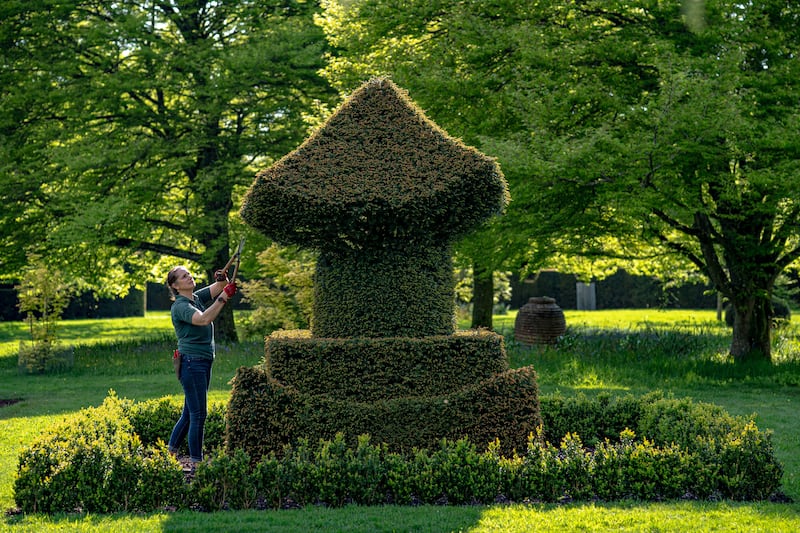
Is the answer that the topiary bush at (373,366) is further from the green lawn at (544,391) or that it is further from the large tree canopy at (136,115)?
the large tree canopy at (136,115)

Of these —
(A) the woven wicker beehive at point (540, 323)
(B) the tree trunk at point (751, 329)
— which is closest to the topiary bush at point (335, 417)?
(B) the tree trunk at point (751, 329)

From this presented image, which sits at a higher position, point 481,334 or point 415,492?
point 481,334

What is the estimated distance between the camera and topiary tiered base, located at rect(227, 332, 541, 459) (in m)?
6.62

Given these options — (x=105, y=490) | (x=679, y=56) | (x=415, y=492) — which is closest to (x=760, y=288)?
(x=679, y=56)

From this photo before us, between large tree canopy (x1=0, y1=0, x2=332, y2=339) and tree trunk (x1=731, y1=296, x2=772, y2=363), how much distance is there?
10.2 m

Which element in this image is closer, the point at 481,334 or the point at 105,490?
the point at 105,490

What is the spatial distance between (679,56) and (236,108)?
10.2 meters

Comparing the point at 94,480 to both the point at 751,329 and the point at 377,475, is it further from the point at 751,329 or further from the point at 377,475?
the point at 751,329

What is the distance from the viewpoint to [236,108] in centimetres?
1911

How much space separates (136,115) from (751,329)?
14470 millimetres

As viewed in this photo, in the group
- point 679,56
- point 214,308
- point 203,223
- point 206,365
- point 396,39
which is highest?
point 396,39

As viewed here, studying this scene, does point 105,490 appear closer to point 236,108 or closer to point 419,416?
point 419,416

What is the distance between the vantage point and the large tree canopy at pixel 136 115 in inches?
710

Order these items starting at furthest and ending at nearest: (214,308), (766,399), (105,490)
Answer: (766,399)
(214,308)
(105,490)
